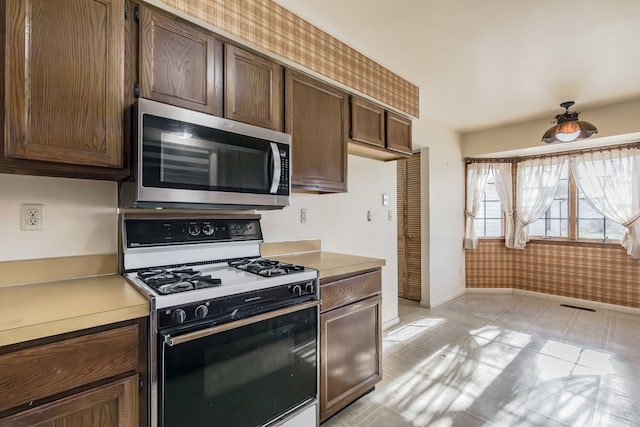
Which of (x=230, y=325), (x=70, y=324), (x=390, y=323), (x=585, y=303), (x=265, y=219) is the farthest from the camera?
(x=585, y=303)

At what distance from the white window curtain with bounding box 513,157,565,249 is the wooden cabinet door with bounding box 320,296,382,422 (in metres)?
3.75

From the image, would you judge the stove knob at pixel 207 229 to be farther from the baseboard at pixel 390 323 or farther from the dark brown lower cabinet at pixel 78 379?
the baseboard at pixel 390 323

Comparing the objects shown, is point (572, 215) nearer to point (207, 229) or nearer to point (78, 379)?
point (207, 229)

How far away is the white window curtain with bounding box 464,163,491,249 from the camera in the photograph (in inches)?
192

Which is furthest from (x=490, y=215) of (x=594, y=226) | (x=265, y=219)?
(x=265, y=219)

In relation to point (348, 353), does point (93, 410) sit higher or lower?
higher

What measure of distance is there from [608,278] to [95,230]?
568 centimetres

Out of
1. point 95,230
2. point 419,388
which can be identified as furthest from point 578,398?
point 95,230

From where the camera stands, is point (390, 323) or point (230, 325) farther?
point (390, 323)

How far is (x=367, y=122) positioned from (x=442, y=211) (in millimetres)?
2465

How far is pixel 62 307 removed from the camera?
3.55 feet

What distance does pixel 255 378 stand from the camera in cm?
144

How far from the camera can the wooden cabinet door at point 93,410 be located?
958mm

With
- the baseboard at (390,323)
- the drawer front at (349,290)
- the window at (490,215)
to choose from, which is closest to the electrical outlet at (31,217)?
the drawer front at (349,290)
